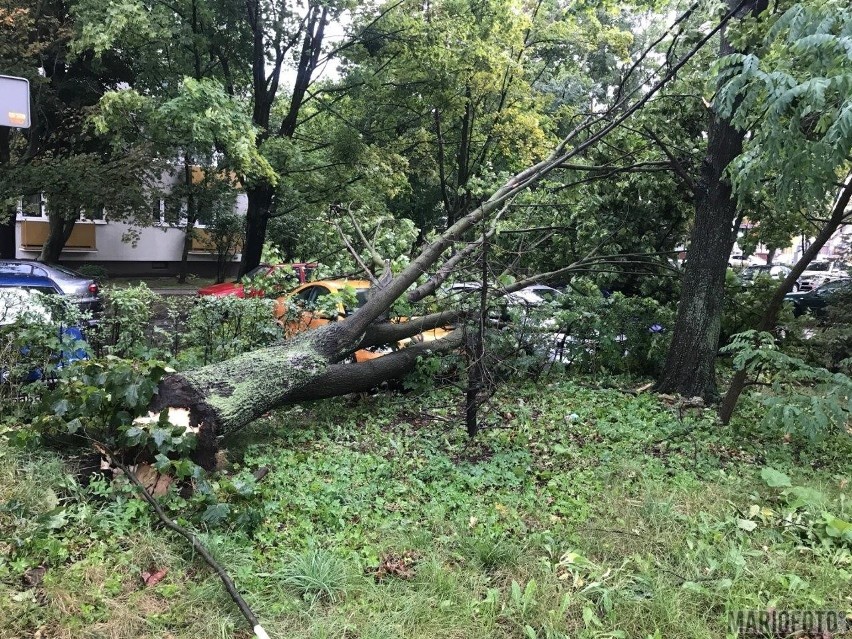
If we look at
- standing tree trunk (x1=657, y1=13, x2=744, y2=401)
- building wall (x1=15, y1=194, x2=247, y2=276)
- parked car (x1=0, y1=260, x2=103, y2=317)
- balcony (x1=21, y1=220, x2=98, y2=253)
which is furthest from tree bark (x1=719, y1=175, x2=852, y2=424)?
balcony (x1=21, y1=220, x2=98, y2=253)

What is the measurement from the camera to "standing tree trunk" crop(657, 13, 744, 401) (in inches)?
251

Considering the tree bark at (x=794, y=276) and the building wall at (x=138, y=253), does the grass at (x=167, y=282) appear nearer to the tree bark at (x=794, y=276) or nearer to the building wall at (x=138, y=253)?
the building wall at (x=138, y=253)

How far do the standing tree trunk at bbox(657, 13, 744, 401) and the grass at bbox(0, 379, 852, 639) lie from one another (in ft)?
4.56

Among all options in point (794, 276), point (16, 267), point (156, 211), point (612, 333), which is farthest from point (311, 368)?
point (156, 211)

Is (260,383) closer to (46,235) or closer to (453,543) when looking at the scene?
(453,543)

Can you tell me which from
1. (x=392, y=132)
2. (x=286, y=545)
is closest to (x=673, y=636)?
(x=286, y=545)

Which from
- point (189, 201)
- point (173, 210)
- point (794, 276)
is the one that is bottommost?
point (173, 210)

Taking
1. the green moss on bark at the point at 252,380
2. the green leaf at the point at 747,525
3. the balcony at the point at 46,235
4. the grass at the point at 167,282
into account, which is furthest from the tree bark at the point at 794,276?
the balcony at the point at 46,235

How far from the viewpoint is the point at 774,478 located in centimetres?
411

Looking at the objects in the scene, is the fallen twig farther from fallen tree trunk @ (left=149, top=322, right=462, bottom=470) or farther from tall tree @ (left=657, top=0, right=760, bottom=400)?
tall tree @ (left=657, top=0, right=760, bottom=400)

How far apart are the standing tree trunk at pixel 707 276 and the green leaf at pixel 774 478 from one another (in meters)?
2.33

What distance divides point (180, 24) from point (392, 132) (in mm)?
5626

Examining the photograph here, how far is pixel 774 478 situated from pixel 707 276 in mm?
2887

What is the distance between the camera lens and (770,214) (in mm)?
8461
